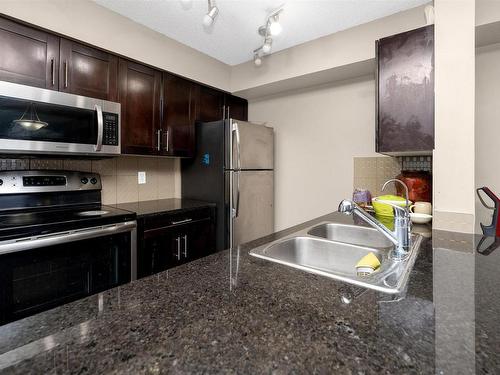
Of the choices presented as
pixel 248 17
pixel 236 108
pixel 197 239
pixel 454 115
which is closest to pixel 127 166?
pixel 197 239

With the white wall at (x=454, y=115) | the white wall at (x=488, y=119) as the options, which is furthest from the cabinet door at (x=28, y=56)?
the white wall at (x=488, y=119)

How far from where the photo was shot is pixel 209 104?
9.52ft

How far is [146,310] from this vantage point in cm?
Answer: 60

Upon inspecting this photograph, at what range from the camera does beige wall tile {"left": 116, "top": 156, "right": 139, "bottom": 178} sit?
2.47 m

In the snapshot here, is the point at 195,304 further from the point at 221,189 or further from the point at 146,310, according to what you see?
the point at 221,189

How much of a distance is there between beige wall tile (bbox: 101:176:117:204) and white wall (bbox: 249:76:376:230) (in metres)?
1.75

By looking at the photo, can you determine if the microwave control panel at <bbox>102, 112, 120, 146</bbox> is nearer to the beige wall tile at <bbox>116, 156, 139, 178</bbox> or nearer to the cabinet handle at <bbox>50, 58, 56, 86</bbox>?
the cabinet handle at <bbox>50, 58, 56, 86</bbox>

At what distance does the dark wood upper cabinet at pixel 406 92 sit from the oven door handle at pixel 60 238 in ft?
6.15

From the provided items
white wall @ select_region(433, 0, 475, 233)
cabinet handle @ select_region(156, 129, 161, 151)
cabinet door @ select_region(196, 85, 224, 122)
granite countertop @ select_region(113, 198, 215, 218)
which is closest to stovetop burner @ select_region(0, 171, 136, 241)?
granite countertop @ select_region(113, 198, 215, 218)

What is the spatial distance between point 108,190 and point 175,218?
0.70 m

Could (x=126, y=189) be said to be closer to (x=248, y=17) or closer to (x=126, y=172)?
(x=126, y=172)

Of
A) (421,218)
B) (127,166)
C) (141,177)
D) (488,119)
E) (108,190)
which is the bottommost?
(421,218)

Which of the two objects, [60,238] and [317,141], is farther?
[317,141]

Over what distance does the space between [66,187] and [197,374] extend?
213 centimetres
